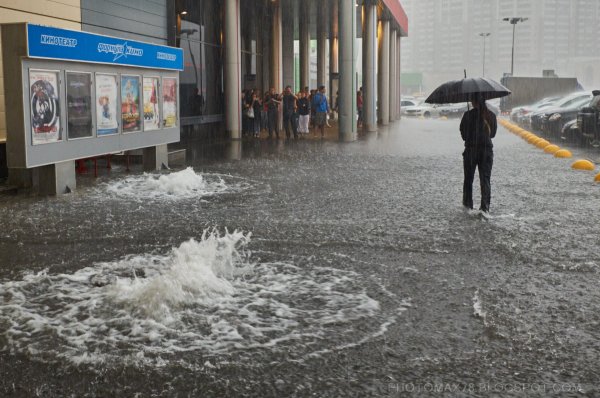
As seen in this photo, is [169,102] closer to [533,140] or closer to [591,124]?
[533,140]

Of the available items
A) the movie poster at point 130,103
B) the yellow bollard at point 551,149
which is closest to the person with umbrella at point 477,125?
the movie poster at point 130,103

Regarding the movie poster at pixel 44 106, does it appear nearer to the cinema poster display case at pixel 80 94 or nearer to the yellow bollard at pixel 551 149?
the cinema poster display case at pixel 80 94

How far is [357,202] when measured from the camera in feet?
36.0

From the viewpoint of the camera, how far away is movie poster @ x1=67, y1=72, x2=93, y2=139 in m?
12.2

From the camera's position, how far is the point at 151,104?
606 inches

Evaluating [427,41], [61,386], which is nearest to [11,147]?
[61,386]

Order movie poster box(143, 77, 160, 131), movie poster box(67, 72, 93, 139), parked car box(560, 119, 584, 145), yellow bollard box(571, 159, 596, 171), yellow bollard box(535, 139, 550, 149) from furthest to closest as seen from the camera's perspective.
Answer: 1. parked car box(560, 119, 584, 145)
2. yellow bollard box(535, 139, 550, 149)
3. yellow bollard box(571, 159, 596, 171)
4. movie poster box(143, 77, 160, 131)
5. movie poster box(67, 72, 93, 139)

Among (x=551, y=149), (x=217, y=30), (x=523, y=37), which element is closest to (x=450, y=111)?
(x=217, y=30)

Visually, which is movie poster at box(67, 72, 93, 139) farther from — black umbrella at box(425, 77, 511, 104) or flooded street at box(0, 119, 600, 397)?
black umbrella at box(425, 77, 511, 104)

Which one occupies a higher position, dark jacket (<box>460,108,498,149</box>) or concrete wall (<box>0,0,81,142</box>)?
concrete wall (<box>0,0,81,142</box>)

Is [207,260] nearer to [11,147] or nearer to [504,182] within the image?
[11,147]

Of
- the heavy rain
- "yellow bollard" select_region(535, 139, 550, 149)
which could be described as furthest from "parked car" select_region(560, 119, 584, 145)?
the heavy rain

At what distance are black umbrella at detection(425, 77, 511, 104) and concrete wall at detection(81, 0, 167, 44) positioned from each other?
9.37 meters

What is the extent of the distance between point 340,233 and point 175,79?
Answer: 9.07 m
